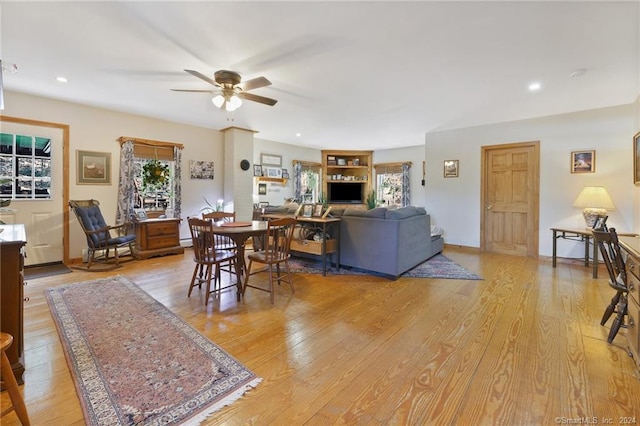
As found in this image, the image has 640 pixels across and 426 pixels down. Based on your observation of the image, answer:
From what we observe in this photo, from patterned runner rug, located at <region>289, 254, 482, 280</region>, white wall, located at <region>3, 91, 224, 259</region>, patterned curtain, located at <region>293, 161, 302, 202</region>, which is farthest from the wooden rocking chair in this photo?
patterned curtain, located at <region>293, 161, 302, 202</region>

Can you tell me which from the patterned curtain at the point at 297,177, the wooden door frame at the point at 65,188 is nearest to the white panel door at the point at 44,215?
the wooden door frame at the point at 65,188

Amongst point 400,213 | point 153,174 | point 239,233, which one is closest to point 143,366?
point 239,233

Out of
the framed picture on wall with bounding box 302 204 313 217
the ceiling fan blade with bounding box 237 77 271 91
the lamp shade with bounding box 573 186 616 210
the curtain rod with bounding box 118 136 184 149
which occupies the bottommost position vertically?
the framed picture on wall with bounding box 302 204 313 217

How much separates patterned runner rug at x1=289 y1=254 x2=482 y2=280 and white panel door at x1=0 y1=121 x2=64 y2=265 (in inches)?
146

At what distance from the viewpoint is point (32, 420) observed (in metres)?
1.40

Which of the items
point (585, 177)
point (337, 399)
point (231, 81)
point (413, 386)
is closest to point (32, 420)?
point (337, 399)

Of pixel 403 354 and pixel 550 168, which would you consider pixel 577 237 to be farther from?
pixel 403 354

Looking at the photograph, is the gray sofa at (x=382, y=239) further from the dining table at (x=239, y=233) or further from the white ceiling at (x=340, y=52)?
the white ceiling at (x=340, y=52)

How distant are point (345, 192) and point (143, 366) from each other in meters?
7.73

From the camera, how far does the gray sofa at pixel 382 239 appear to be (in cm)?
367

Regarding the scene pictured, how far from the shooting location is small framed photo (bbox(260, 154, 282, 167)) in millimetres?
7312

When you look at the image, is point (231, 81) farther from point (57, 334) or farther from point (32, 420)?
point (32, 420)

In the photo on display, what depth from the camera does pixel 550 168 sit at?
4871 millimetres

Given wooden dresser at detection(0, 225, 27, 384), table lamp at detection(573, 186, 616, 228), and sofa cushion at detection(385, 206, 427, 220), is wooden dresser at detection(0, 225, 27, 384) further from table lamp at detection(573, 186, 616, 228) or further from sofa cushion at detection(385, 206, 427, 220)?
table lamp at detection(573, 186, 616, 228)
